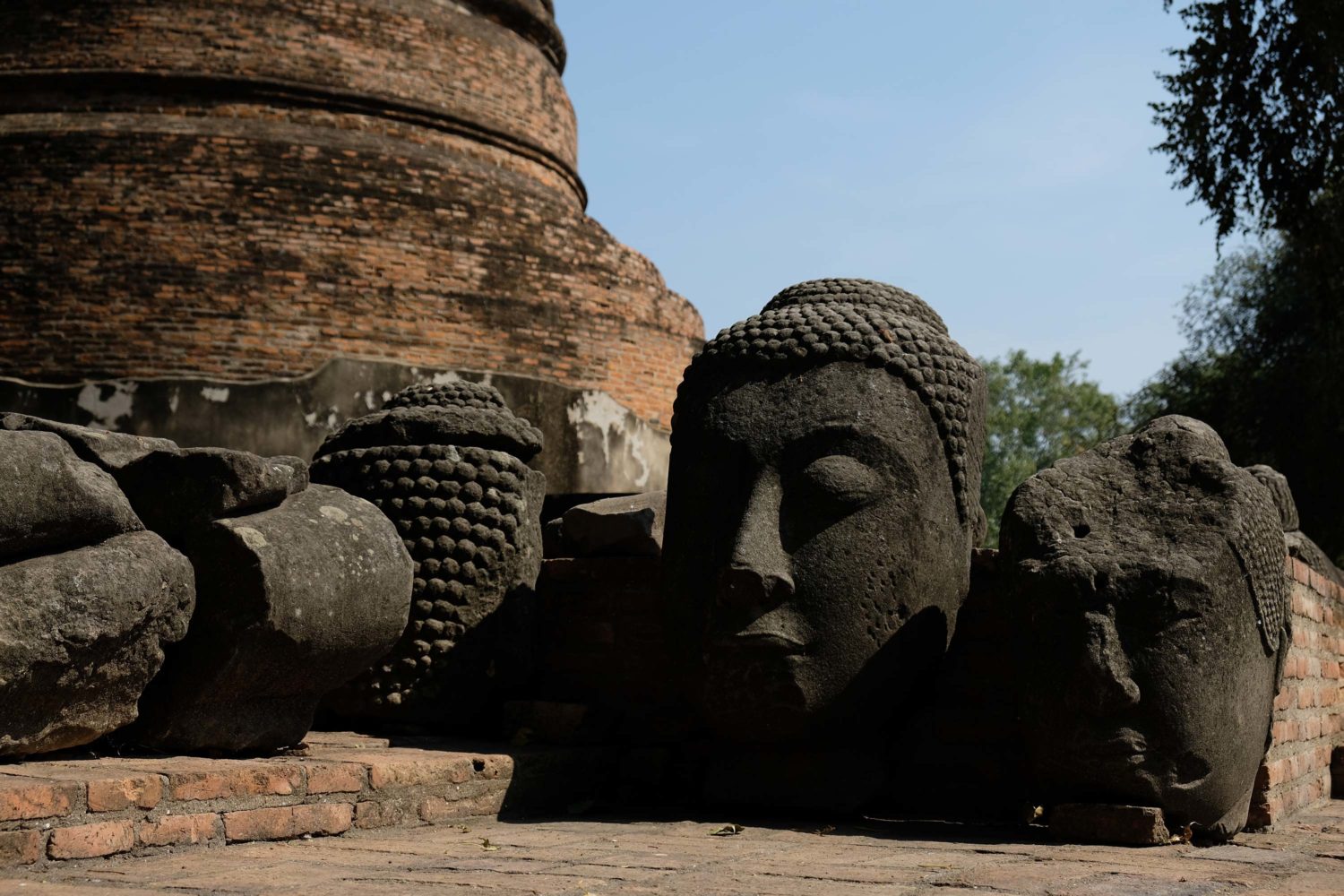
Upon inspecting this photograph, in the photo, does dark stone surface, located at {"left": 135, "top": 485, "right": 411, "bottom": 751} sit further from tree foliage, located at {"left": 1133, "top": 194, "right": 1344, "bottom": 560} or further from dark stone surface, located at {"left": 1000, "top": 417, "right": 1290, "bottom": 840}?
tree foliage, located at {"left": 1133, "top": 194, "right": 1344, "bottom": 560}

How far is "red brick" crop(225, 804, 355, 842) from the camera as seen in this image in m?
3.38

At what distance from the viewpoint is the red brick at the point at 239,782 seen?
328cm

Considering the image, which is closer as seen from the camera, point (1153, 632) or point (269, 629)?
point (1153, 632)

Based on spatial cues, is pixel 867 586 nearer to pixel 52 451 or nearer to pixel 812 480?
pixel 812 480

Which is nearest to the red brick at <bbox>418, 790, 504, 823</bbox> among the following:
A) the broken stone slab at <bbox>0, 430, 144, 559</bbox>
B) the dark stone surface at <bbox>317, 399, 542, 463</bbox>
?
the broken stone slab at <bbox>0, 430, 144, 559</bbox>

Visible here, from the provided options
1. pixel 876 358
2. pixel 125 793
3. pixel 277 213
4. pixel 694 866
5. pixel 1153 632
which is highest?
pixel 277 213

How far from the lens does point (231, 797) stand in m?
3.40

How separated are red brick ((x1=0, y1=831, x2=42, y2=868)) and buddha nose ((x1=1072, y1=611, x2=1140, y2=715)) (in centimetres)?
247

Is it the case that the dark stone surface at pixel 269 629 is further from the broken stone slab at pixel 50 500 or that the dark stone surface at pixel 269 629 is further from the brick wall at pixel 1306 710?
the brick wall at pixel 1306 710

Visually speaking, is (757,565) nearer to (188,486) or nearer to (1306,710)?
(188,486)

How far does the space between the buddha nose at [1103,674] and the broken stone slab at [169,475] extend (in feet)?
7.50

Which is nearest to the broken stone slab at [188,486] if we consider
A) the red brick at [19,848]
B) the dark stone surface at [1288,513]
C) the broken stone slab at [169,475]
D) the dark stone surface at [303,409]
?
the broken stone slab at [169,475]

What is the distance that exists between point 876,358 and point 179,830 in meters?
2.36

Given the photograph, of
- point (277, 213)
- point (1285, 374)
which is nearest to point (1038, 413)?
point (1285, 374)
